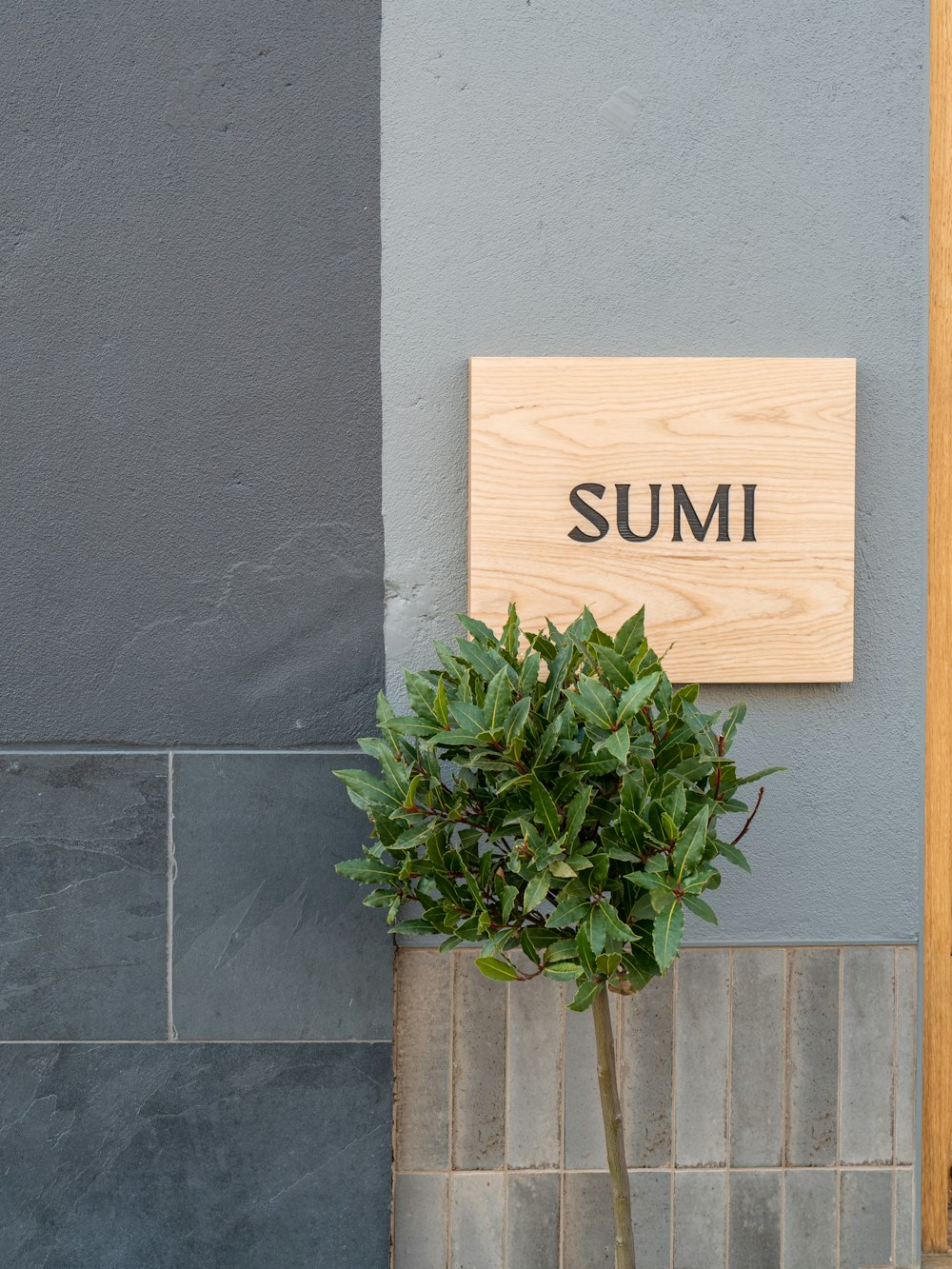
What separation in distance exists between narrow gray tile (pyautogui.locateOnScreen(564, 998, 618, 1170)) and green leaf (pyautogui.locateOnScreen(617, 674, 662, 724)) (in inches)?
34.2

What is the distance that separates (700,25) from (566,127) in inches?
13.4

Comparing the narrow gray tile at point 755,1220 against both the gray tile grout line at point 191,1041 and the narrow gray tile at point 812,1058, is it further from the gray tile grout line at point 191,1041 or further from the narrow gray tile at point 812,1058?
the gray tile grout line at point 191,1041

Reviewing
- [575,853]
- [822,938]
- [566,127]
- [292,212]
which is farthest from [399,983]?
[566,127]

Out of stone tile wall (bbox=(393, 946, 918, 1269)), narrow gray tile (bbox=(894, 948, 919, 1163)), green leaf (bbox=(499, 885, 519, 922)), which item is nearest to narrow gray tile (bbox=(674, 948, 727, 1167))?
stone tile wall (bbox=(393, 946, 918, 1269))

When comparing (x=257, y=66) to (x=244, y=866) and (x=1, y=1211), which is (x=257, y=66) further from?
(x=1, y=1211)

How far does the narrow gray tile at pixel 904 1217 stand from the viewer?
2.14 metres

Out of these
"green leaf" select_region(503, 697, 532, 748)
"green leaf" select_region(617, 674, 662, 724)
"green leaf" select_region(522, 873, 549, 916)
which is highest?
"green leaf" select_region(617, 674, 662, 724)

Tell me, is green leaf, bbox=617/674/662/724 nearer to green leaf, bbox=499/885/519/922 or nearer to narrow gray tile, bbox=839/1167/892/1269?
green leaf, bbox=499/885/519/922

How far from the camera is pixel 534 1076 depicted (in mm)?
2092

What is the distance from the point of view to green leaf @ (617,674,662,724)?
1.49 meters

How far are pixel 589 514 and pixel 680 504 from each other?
18 centimetres

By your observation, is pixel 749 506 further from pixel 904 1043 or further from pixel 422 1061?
pixel 422 1061

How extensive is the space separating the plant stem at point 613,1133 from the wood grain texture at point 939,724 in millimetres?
890

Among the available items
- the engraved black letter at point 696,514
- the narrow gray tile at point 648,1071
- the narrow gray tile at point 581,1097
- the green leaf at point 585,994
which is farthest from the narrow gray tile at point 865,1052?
the engraved black letter at point 696,514
